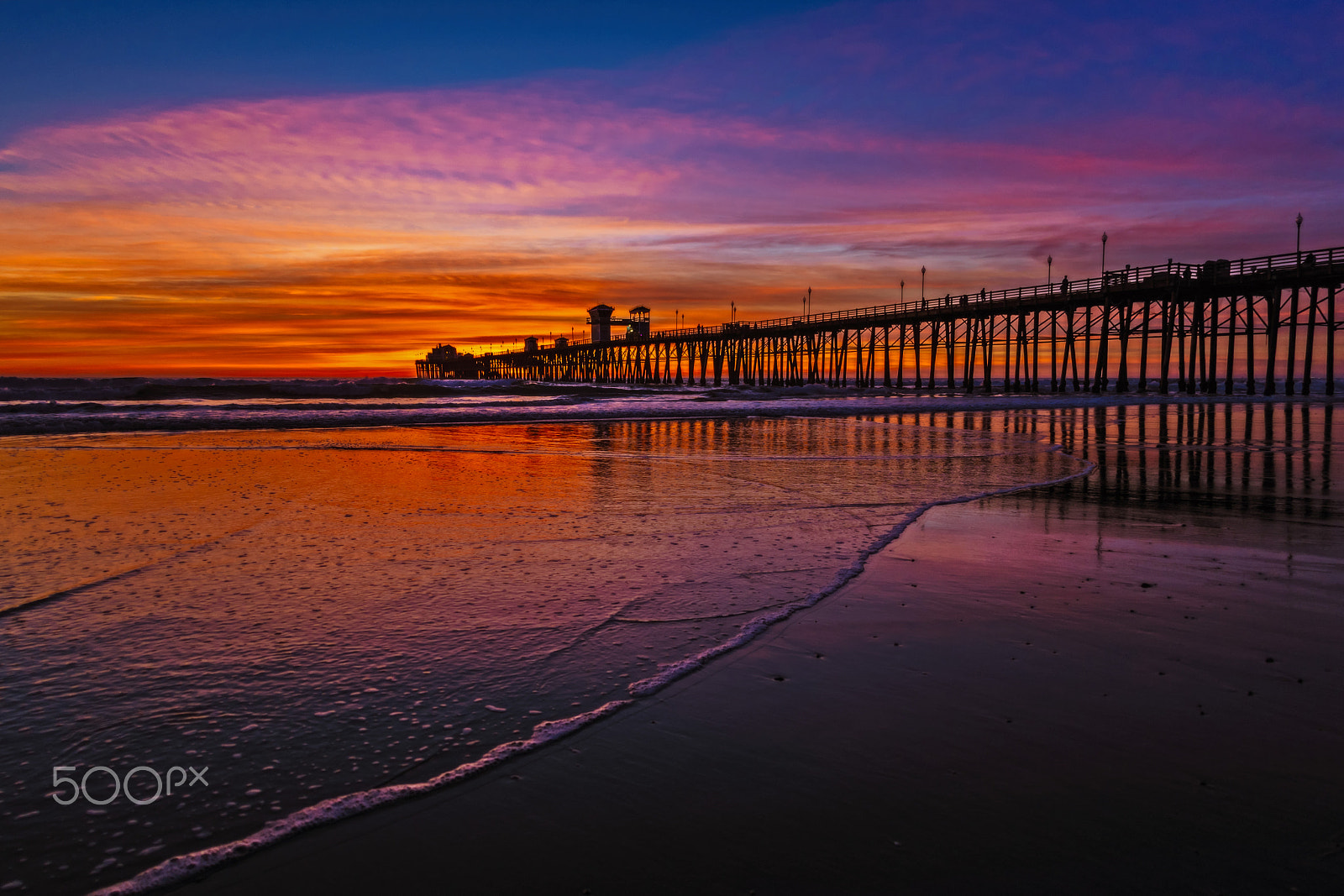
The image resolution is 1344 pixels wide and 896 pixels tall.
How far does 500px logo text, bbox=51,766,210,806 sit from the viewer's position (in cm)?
245

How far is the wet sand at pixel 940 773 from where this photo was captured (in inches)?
82.0

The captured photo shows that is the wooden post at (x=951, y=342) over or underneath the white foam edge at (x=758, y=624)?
over

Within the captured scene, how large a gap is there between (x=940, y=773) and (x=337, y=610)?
3322mm

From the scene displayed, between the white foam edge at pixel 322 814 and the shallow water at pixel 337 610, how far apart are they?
40 millimetres

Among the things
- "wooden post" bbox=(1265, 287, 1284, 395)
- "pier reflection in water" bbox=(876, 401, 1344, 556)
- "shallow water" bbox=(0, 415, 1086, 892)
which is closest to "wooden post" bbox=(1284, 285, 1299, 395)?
"wooden post" bbox=(1265, 287, 1284, 395)

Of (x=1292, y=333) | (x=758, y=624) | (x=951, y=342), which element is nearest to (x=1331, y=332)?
(x=1292, y=333)

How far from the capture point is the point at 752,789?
8.16 feet

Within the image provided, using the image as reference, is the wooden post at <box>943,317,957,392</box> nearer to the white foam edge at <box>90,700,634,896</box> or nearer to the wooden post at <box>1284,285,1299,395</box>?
the wooden post at <box>1284,285,1299,395</box>

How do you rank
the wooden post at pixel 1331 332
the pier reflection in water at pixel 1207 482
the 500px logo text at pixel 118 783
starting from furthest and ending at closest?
the wooden post at pixel 1331 332
the pier reflection in water at pixel 1207 482
the 500px logo text at pixel 118 783

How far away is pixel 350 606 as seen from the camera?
14.5 feet

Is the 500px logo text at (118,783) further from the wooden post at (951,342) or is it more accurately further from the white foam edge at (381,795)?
the wooden post at (951,342)

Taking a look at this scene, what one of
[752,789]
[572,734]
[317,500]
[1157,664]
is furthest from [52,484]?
[1157,664]

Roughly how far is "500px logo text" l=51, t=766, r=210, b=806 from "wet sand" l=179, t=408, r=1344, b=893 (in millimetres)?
580

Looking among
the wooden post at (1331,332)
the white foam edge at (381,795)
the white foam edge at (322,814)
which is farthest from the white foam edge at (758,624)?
the wooden post at (1331,332)
